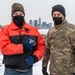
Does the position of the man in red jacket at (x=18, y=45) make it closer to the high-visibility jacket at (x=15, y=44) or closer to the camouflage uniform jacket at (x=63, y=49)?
the high-visibility jacket at (x=15, y=44)

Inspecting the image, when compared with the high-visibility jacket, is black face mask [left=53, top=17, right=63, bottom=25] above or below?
above

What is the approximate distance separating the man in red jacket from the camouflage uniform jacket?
0.92ft

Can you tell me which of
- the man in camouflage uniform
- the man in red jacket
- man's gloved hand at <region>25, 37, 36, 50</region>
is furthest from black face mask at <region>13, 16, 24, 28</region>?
the man in camouflage uniform

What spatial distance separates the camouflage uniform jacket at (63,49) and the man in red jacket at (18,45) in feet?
0.92

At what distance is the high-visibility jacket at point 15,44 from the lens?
17.9 ft

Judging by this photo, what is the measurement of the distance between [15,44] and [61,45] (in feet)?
2.30

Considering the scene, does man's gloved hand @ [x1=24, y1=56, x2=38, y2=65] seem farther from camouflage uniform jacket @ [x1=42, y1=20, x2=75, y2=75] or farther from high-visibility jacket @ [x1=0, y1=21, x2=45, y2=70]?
camouflage uniform jacket @ [x1=42, y1=20, x2=75, y2=75]

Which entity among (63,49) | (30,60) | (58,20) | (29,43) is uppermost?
(58,20)

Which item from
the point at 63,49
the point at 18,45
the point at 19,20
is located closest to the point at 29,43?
the point at 18,45

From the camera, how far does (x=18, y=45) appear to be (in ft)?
17.9

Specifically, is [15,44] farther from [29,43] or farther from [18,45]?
[29,43]

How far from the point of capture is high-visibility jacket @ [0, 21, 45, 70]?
17.9 feet

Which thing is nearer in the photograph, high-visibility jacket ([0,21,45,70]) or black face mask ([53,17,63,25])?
high-visibility jacket ([0,21,45,70])

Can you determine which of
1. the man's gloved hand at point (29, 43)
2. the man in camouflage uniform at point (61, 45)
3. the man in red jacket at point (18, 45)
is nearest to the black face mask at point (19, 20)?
the man in red jacket at point (18, 45)
